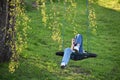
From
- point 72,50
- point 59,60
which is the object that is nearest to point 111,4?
point 59,60

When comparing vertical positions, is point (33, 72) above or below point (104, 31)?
above

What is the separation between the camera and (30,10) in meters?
21.1

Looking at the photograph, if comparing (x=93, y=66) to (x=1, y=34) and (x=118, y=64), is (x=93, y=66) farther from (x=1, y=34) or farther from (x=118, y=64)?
(x=1, y=34)

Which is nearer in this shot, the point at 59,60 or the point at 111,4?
the point at 59,60

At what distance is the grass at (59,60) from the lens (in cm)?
1134

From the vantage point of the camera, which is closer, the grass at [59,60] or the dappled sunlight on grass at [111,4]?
the grass at [59,60]

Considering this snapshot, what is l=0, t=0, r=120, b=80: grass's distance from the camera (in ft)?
37.2

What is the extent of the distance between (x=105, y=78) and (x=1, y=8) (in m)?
4.34

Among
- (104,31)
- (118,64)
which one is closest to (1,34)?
(118,64)

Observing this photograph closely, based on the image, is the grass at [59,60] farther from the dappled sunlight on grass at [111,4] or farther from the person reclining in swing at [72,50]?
the dappled sunlight on grass at [111,4]

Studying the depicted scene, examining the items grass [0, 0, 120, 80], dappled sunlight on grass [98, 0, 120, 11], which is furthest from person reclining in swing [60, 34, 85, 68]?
dappled sunlight on grass [98, 0, 120, 11]

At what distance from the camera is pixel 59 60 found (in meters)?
13.4

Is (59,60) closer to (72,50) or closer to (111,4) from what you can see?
(72,50)

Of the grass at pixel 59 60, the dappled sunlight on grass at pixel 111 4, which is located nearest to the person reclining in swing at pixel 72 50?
the grass at pixel 59 60
